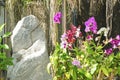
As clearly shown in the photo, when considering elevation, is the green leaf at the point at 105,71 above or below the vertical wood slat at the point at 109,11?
below

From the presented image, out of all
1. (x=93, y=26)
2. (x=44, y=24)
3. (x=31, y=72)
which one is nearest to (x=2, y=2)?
(x=44, y=24)

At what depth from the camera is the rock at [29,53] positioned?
21.1 ft

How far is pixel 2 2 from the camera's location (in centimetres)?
954

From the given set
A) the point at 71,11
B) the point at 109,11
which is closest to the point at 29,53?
the point at 109,11

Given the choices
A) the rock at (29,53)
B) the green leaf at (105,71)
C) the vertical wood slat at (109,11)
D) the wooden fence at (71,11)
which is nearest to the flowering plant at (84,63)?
the green leaf at (105,71)

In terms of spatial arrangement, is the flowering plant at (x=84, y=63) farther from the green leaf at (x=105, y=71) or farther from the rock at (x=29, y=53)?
the rock at (x=29, y=53)

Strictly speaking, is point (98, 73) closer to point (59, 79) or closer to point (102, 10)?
point (59, 79)

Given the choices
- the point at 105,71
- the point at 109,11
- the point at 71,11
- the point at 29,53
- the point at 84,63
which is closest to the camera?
the point at 105,71

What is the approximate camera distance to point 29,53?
673 centimetres

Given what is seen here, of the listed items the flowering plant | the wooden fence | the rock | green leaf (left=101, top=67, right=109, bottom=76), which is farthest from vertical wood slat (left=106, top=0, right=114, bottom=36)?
green leaf (left=101, top=67, right=109, bottom=76)

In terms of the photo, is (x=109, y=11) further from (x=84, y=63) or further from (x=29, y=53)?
(x=84, y=63)

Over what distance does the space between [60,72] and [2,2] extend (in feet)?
15.7

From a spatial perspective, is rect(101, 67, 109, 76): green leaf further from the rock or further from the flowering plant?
the rock

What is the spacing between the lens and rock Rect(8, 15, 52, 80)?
644 centimetres
